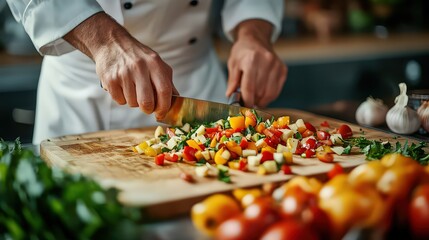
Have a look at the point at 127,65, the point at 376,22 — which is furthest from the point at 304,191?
the point at 376,22

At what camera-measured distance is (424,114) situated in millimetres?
1664

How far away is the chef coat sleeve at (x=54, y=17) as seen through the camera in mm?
1479

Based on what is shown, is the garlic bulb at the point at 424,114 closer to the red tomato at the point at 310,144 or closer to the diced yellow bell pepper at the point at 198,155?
the red tomato at the point at 310,144

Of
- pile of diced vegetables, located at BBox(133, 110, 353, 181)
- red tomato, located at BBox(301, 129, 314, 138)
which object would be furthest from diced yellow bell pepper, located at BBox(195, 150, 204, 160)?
red tomato, located at BBox(301, 129, 314, 138)

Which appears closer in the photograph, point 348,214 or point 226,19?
point 348,214

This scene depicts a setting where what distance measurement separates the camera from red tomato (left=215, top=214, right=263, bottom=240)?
842 mm

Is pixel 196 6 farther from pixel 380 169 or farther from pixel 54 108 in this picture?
pixel 380 169

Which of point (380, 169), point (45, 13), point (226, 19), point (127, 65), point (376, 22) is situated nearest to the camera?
point (380, 169)

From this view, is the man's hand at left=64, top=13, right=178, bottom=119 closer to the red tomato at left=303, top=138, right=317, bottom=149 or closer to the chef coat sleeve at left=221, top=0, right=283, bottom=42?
the red tomato at left=303, top=138, right=317, bottom=149

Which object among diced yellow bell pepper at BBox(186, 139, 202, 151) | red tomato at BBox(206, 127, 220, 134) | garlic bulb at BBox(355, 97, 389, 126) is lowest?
garlic bulb at BBox(355, 97, 389, 126)

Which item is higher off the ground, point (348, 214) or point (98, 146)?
point (348, 214)

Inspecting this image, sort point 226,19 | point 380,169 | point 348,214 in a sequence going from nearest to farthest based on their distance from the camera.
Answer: point 348,214 < point 380,169 < point 226,19

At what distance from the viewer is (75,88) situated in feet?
6.36

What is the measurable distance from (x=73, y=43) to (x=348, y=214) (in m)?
0.94
